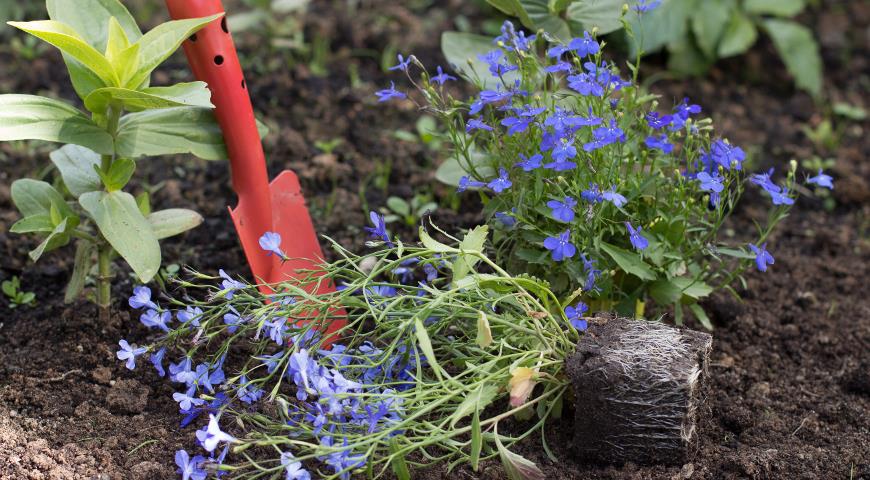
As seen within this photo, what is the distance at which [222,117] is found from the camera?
88.0 inches

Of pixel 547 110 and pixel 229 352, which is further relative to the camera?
pixel 229 352

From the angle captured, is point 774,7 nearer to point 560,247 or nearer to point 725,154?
point 725,154

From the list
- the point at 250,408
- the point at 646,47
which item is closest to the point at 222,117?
the point at 250,408

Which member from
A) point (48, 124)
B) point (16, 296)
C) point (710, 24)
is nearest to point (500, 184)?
point (48, 124)

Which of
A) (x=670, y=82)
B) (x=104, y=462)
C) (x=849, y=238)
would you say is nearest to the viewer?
(x=104, y=462)

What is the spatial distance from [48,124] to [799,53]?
9.31ft

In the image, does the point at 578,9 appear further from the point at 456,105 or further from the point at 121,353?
the point at 121,353

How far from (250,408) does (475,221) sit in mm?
1003

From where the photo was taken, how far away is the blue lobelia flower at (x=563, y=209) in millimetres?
1974

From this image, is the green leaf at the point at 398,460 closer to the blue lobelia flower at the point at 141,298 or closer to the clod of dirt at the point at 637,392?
the clod of dirt at the point at 637,392

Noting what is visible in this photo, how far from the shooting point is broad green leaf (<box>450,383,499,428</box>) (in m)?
1.75

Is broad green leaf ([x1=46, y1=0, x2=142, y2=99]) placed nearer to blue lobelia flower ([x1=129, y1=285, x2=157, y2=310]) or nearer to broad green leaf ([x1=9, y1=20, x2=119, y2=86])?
broad green leaf ([x1=9, y1=20, x2=119, y2=86])

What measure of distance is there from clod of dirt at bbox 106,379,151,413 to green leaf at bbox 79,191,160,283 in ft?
0.89

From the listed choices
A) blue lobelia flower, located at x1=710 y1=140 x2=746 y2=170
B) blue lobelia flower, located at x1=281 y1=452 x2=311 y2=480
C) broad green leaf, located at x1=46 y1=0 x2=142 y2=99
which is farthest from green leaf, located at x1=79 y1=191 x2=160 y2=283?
A: blue lobelia flower, located at x1=710 y1=140 x2=746 y2=170
